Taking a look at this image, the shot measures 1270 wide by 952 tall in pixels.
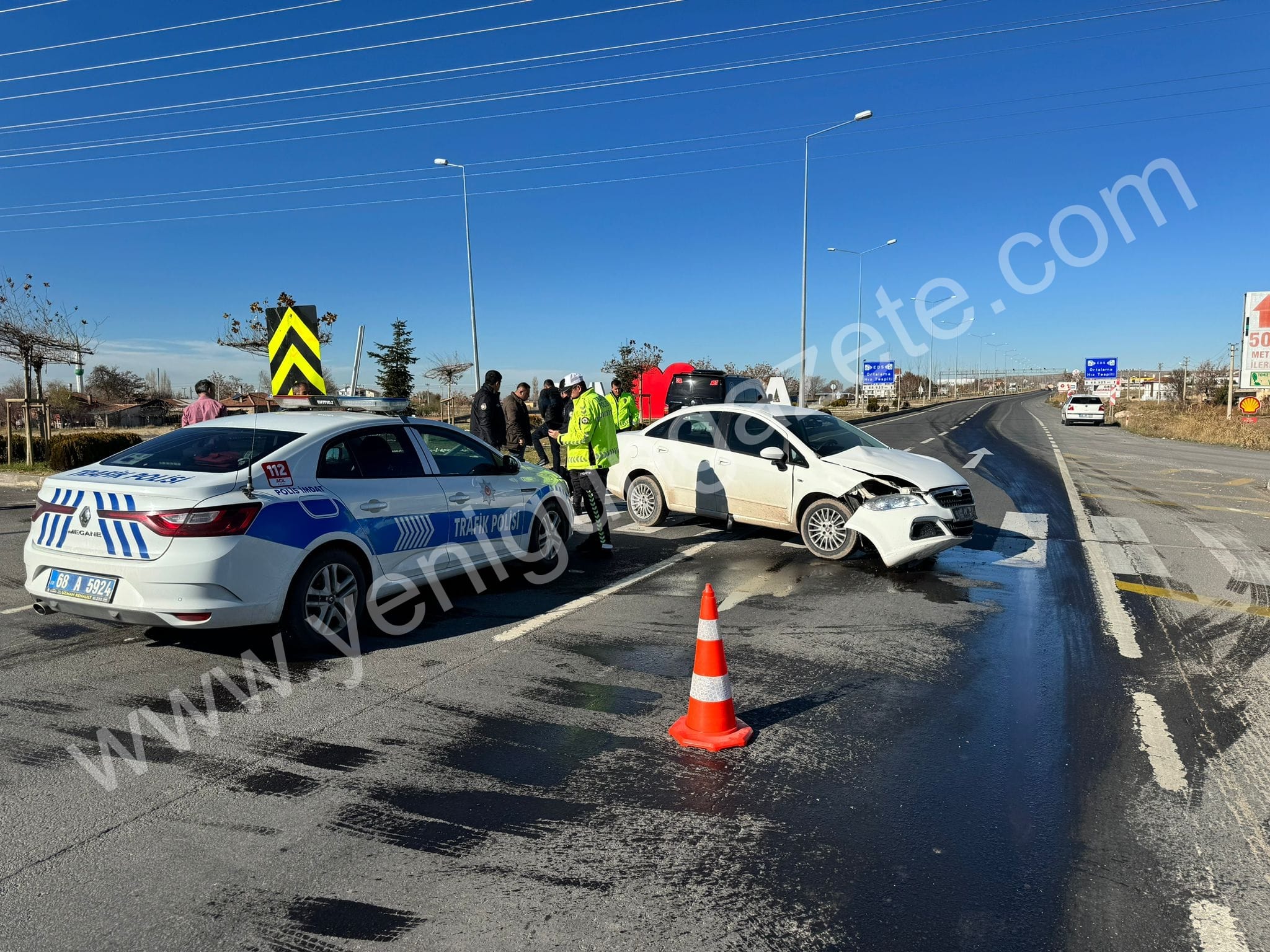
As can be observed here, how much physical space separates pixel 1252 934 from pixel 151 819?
4.02m

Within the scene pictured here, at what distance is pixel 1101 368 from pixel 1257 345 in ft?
74.1

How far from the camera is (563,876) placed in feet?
9.87

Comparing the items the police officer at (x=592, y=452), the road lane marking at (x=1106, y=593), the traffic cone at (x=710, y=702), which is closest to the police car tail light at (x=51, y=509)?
the traffic cone at (x=710, y=702)

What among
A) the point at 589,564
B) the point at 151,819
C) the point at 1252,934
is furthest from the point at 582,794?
the point at 589,564

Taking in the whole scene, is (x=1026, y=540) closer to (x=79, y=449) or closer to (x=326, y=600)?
(x=326, y=600)

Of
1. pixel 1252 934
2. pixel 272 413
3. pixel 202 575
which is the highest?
pixel 272 413

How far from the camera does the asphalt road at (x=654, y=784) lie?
110 inches

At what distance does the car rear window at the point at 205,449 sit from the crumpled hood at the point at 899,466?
211 inches

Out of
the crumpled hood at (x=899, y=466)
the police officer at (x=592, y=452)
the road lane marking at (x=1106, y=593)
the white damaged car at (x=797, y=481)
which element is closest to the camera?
the road lane marking at (x=1106, y=593)

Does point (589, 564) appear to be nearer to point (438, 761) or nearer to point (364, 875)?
point (438, 761)

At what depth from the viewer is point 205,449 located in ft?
17.9

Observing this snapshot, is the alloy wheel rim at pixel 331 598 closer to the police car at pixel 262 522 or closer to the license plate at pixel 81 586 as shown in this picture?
the police car at pixel 262 522

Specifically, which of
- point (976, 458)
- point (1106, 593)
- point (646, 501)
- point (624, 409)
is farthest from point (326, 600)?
point (976, 458)

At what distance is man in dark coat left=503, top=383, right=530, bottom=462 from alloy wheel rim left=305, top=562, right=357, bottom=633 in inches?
288
